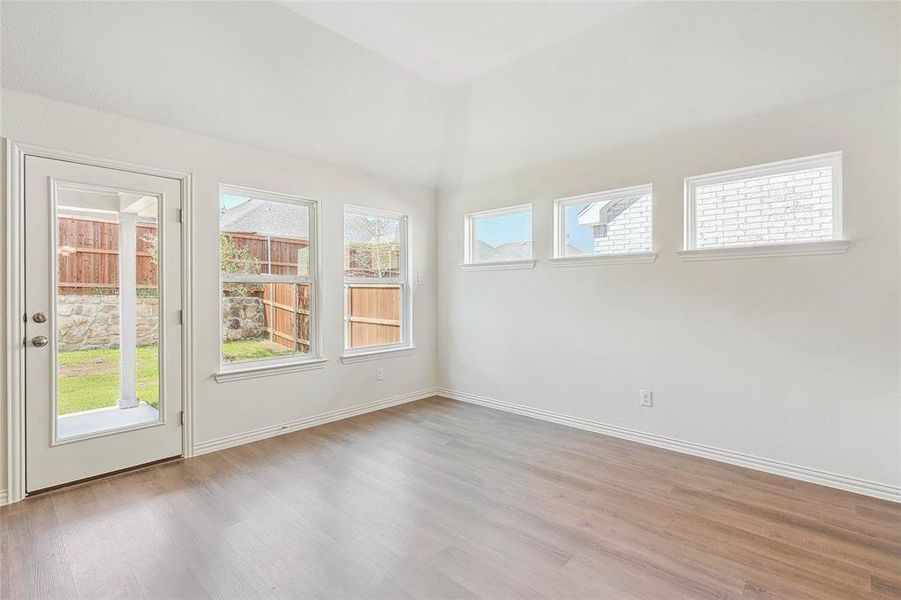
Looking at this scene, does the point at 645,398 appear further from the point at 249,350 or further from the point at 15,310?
the point at 15,310

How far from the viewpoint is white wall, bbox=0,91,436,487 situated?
2.76 m

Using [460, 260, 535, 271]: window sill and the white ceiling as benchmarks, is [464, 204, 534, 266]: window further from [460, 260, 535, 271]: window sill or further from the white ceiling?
the white ceiling

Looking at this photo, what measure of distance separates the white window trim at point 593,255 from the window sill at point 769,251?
317 millimetres

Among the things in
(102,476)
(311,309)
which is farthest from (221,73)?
(102,476)

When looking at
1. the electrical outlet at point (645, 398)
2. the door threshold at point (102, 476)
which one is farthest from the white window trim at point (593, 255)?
the door threshold at point (102, 476)

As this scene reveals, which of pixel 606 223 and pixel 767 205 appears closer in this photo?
pixel 767 205

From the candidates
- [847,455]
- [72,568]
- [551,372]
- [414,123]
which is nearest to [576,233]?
[551,372]

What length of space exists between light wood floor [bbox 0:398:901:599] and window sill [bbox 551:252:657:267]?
5.06 ft

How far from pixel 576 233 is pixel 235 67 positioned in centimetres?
303

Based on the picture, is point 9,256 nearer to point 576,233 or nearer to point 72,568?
point 72,568

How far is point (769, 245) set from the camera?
294cm

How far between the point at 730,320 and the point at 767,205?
852 mm

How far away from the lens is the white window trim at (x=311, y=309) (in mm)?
3488

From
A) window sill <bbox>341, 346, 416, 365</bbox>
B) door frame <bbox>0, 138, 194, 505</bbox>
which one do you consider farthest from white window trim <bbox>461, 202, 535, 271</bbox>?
door frame <bbox>0, 138, 194, 505</bbox>
